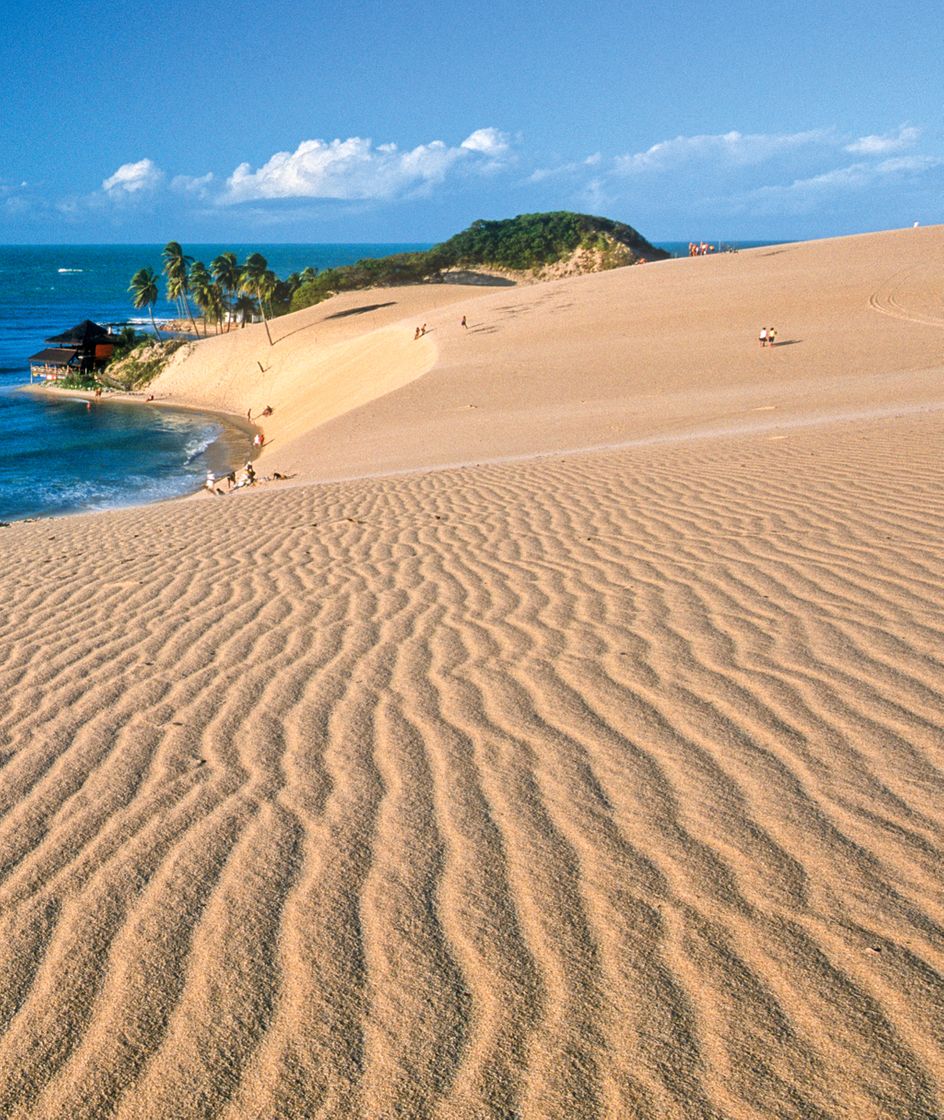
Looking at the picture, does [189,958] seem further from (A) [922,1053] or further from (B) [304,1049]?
(A) [922,1053]

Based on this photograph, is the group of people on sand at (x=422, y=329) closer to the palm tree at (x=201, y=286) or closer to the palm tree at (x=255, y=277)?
the palm tree at (x=255, y=277)

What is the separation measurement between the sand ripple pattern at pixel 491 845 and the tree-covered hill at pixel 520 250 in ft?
220

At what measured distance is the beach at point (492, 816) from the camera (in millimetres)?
2430

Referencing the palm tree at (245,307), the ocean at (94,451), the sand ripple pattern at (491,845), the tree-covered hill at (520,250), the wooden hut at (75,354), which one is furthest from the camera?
the tree-covered hill at (520,250)

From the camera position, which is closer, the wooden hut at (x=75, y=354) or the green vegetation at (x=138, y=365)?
the wooden hut at (x=75, y=354)

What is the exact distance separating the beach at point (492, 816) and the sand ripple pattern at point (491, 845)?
13 mm

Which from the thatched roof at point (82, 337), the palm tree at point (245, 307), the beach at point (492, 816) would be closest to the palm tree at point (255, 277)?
the palm tree at point (245, 307)

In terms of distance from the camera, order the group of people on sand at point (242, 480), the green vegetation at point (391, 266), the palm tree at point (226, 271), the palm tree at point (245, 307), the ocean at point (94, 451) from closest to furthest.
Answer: the group of people on sand at point (242, 480) → the ocean at point (94, 451) → the palm tree at point (226, 271) → the green vegetation at point (391, 266) → the palm tree at point (245, 307)

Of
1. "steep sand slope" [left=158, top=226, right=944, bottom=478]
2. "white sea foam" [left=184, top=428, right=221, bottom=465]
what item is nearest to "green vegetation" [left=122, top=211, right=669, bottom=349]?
"steep sand slope" [left=158, top=226, right=944, bottom=478]

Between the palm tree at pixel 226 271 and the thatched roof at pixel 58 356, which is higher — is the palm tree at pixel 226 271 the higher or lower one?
the higher one

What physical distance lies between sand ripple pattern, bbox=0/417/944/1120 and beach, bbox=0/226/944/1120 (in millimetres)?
13

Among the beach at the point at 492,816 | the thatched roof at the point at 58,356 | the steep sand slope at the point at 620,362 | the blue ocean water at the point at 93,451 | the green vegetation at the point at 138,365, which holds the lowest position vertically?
the blue ocean water at the point at 93,451

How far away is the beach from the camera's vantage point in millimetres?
2430

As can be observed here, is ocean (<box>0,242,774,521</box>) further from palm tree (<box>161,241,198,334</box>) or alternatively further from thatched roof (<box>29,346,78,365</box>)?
palm tree (<box>161,241,198,334</box>)
